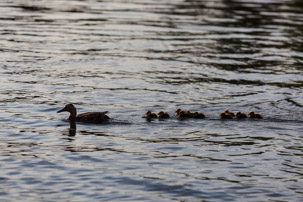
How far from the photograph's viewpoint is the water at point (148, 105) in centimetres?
1358

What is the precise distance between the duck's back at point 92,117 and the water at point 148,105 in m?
0.21

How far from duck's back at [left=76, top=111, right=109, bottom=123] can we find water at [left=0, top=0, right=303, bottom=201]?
0.21 m

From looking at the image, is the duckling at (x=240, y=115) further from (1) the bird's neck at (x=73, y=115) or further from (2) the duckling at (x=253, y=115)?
(1) the bird's neck at (x=73, y=115)

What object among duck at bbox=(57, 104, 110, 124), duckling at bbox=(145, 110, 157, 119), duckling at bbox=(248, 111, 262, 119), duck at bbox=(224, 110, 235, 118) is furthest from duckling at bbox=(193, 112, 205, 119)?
duck at bbox=(57, 104, 110, 124)

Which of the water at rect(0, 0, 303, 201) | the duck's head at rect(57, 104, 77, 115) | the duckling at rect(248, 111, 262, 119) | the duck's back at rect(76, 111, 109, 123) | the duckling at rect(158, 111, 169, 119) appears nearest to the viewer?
the water at rect(0, 0, 303, 201)

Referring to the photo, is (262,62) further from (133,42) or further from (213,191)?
(213,191)

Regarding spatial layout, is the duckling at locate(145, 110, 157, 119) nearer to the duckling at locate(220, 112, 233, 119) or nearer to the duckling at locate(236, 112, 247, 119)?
the duckling at locate(220, 112, 233, 119)

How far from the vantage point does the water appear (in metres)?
13.6

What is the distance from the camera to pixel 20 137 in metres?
16.6

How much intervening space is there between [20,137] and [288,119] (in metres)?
8.10

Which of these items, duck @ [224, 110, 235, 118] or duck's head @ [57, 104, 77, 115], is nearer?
duck's head @ [57, 104, 77, 115]

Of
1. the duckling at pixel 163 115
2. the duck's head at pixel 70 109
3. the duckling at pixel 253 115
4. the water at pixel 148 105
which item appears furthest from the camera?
the duckling at pixel 253 115

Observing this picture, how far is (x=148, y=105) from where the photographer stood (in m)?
20.6

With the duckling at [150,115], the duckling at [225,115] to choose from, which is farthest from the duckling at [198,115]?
the duckling at [150,115]
